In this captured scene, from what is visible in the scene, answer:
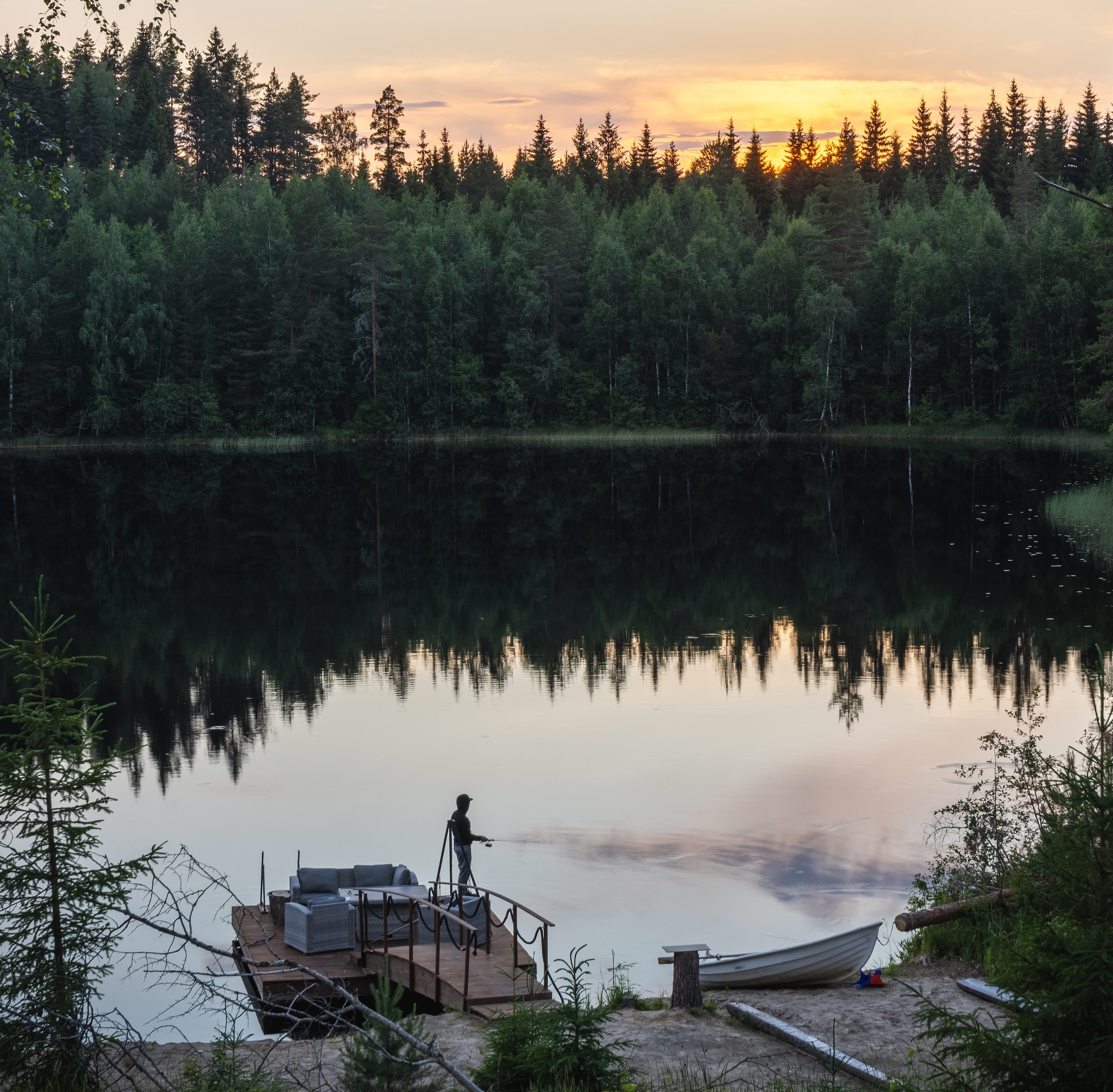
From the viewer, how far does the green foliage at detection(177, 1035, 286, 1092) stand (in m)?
9.21

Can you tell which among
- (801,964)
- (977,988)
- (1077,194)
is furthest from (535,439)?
(1077,194)

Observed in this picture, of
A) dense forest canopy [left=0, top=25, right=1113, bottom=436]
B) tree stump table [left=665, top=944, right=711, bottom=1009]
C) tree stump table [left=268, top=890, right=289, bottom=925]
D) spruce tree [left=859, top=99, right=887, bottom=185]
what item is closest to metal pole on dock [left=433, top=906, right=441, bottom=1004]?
tree stump table [left=268, top=890, right=289, bottom=925]

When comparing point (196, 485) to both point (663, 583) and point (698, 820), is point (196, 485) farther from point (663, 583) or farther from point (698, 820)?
point (698, 820)

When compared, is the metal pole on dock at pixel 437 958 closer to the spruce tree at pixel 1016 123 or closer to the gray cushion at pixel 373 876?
the gray cushion at pixel 373 876

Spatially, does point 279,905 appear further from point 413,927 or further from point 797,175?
point 797,175

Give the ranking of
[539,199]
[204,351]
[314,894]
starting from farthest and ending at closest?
[539,199]
[204,351]
[314,894]

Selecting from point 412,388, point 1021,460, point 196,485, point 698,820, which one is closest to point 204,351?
point 412,388

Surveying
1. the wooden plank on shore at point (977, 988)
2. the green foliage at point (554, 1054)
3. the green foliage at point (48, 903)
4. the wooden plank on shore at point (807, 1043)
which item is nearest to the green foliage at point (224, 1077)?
the green foliage at point (48, 903)

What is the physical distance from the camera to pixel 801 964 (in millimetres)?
13258

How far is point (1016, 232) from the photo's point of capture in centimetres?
10562

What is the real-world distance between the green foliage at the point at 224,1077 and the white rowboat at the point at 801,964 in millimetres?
4681

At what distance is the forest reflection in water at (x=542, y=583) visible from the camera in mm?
28016

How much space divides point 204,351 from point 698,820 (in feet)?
282

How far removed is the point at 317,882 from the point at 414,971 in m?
1.89
